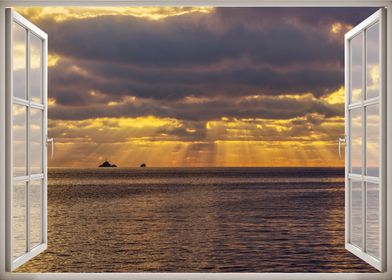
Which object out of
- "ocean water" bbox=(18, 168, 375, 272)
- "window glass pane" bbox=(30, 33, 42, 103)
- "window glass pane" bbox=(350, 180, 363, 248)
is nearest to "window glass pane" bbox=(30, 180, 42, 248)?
"window glass pane" bbox=(30, 33, 42, 103)

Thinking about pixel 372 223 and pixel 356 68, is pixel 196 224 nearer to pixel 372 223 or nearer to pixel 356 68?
pixel 356 68

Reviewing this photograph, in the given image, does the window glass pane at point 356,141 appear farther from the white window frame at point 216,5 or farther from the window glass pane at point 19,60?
the window glass pane at point 19,60

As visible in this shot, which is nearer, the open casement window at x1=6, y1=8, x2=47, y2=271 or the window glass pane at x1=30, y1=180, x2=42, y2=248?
the open casement window at x1=6, y1=8, x2=47, y2=271

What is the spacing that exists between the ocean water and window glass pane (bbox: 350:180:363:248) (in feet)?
55.5

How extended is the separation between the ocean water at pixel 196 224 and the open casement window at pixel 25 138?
56.5 feet

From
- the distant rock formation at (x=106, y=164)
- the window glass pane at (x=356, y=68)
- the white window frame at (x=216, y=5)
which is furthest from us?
the distant rock formation at (x=106, y=164)

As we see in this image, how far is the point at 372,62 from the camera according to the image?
3.09 m

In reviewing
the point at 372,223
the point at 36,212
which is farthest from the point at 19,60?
the point at 372,223

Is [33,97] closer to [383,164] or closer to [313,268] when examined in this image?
[383,164]

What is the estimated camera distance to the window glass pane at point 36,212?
314 cm

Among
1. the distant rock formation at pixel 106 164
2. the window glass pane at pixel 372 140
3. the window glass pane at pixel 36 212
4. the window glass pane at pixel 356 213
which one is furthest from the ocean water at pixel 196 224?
the window glass pane at pixel 372 140

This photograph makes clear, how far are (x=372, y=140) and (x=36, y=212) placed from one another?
1.93m

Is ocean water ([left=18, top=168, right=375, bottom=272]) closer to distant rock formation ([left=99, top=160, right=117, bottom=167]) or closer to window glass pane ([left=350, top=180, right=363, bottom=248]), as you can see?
distant rock formation ([left=99, top=160, right=117, bottom=167])

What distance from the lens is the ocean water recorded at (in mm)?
21906
